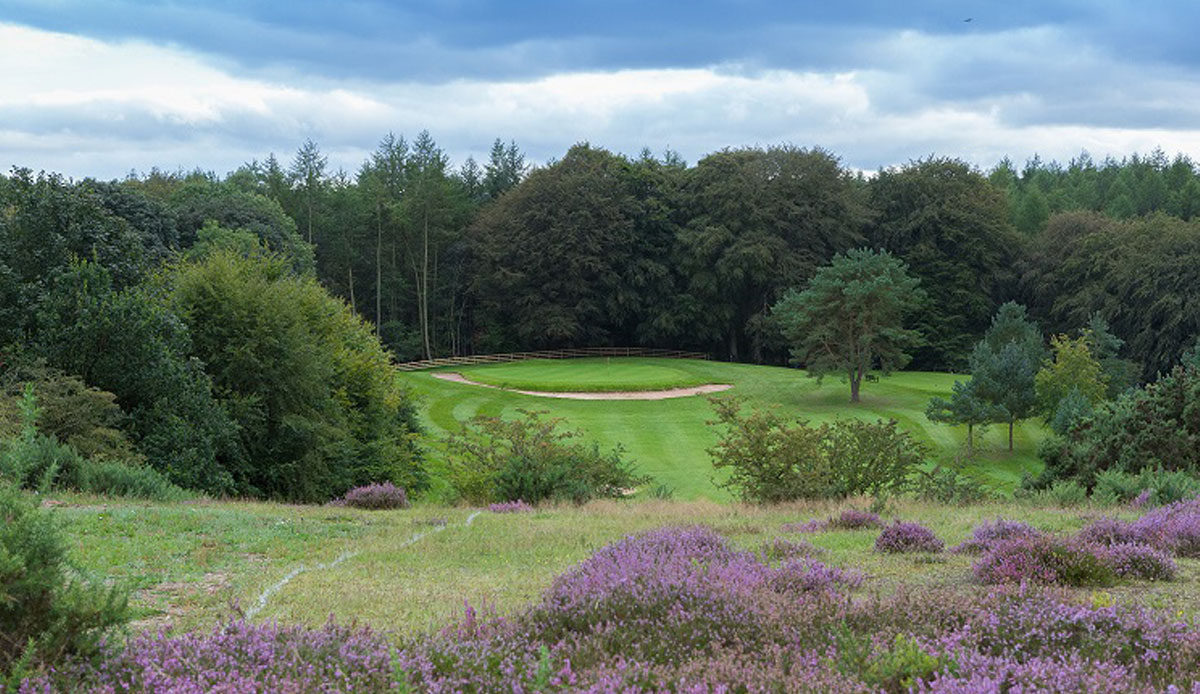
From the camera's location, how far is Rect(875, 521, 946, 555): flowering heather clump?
965cm

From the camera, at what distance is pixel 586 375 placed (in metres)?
57.9

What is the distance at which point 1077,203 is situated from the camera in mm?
92250

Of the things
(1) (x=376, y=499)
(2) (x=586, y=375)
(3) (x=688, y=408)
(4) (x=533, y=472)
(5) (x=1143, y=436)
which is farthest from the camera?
(2) (x=586, y=375)

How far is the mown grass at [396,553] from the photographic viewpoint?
7281 millimetres

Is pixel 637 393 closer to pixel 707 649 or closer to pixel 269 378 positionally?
pixel 269 378

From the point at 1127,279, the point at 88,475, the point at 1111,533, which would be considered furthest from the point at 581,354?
the point at 1111,533

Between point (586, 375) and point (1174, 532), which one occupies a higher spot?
point (1174, 532)

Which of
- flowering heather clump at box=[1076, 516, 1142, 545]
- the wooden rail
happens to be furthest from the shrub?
the wooden rail

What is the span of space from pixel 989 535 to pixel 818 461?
10277mm

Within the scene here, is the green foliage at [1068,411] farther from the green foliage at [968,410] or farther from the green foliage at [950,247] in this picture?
the green foliage at [950,247]

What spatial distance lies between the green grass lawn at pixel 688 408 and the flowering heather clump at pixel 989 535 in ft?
63.3

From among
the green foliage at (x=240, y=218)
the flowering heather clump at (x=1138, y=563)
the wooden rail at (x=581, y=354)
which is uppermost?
the green foliage at (x=240, y=218)

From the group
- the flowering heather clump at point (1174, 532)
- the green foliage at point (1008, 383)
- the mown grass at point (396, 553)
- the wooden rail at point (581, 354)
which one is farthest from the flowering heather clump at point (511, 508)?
the wooden rail at point (581, 354)

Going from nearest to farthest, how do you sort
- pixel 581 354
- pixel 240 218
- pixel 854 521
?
pixel 854 521, pixel 240 218, pixel 581 354
